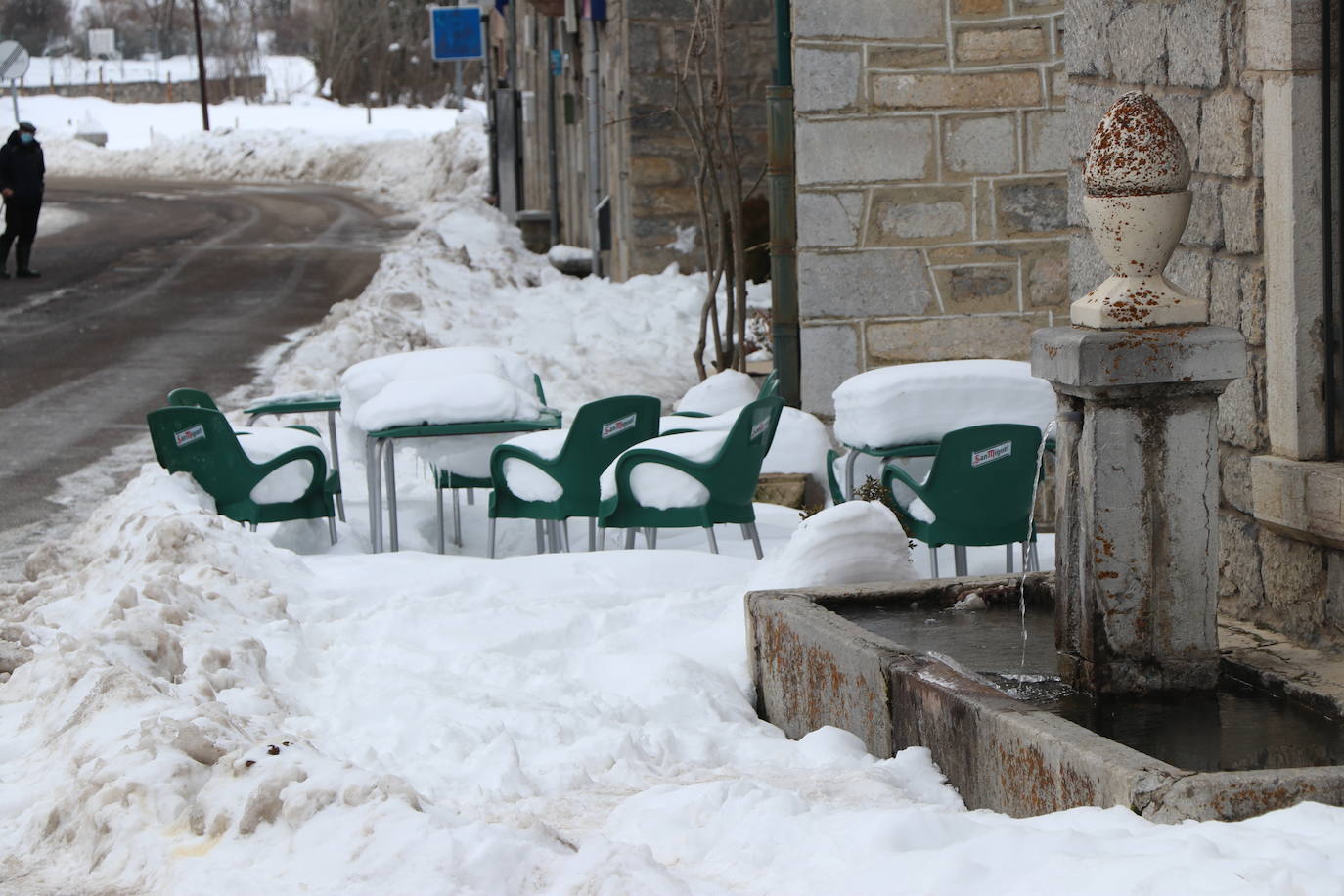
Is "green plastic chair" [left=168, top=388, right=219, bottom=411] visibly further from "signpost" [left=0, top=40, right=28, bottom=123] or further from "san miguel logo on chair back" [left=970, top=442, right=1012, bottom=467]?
"signpost" [left=0, top=40, right=28, bottom=123]

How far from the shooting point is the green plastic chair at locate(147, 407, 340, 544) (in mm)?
6383

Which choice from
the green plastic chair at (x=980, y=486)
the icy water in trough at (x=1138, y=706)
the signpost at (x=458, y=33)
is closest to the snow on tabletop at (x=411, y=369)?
the green plastic chair at (x=980, y=486)

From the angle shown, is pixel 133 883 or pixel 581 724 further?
pixel 581 724

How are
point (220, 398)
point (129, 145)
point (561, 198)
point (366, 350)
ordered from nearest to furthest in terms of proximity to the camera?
point (220, 398), point (366, 350), point (561, 198), point (129, 145)

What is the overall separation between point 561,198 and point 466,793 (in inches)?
670

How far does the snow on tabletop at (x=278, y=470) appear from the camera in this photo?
657 centimetres

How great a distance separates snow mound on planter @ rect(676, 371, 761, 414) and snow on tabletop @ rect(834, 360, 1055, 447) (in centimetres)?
215

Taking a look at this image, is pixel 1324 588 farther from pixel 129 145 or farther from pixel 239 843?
pixel 129 145

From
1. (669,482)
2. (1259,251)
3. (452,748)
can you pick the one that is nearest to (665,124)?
(669,482)

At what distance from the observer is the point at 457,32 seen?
26969 mm

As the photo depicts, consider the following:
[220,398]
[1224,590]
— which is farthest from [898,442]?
[220,398]

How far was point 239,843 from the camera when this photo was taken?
333 cm

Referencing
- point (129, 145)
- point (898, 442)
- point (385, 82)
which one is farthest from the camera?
point (385, 82)

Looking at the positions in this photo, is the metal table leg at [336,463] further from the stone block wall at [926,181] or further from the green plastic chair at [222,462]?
the stone block wall at [926,181]
